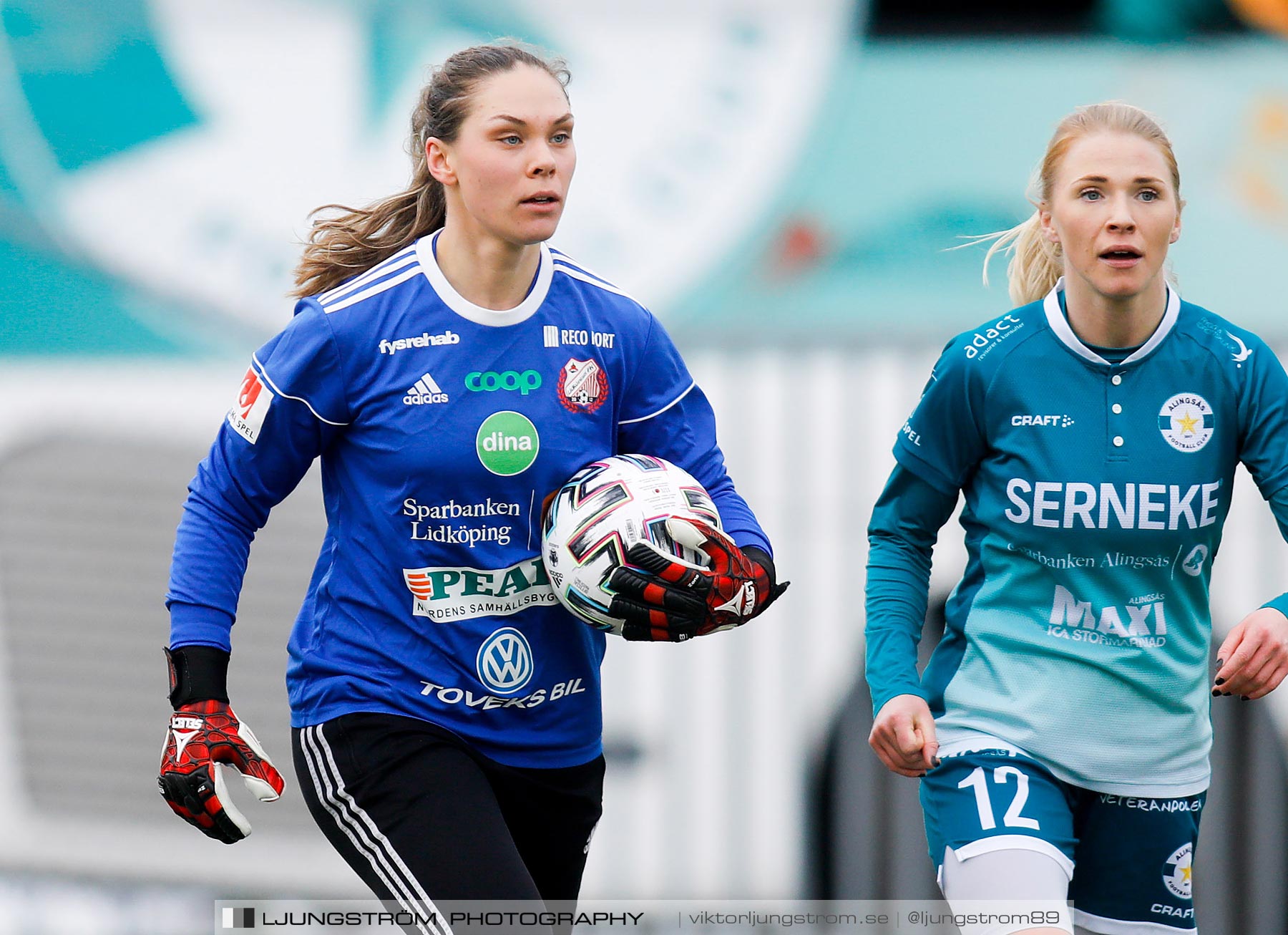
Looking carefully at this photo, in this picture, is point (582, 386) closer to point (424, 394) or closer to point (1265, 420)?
point (424, 394)

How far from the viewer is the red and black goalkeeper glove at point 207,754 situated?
10.7 ft

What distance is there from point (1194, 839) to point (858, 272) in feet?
18.1

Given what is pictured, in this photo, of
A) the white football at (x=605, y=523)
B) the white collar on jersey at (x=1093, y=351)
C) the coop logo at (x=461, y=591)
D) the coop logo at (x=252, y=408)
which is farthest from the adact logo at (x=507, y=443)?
the white collar on jersey at (x=1093, y=351)

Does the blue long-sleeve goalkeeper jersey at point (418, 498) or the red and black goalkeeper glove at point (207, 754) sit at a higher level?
the blue long-sleeve goalkeeper jersey at point (418, 498)

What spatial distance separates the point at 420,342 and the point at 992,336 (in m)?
1.24

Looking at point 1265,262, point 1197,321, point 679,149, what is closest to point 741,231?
point 679,149

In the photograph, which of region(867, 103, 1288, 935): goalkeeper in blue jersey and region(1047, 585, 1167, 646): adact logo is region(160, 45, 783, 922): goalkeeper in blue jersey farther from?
region(1047, 585, 1167, 646): adact logo

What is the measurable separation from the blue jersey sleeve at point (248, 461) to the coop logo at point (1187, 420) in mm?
1740

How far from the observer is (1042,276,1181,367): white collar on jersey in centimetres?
352

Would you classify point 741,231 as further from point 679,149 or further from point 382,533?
point 382,533

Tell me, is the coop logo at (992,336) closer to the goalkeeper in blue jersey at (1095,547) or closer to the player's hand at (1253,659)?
the goalkeeper in blue jersey at (1095,547)

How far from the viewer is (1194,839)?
11.9ft

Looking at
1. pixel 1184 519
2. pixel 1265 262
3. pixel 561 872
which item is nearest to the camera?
pixel 1184 519

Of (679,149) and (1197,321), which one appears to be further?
(679,149)
